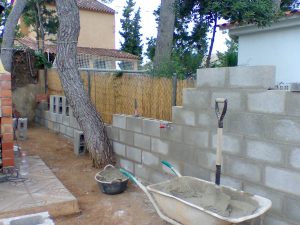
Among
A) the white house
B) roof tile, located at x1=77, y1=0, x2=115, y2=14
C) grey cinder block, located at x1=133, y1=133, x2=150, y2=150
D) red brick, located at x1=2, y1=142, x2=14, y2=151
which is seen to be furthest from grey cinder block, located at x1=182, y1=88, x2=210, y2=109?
roof tile, located at x1=77, y1=0, x2=115, y2=14

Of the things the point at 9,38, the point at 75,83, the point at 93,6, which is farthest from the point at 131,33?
the point at 75,83

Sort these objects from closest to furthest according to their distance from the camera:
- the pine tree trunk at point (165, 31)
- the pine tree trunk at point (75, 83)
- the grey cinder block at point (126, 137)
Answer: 1. the grey cinder block at point (126, 137)
2. the pine tree trunk at point (75, 83)
3. the pine tree trunk at point (165, 31)

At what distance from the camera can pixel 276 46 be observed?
24.6 feet

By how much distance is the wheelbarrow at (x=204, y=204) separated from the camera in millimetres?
3045

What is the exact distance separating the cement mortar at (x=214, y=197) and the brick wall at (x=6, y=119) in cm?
266

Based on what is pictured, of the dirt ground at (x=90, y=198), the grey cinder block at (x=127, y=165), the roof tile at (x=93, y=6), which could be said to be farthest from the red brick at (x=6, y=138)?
the roof tile at (x=93, y=6)

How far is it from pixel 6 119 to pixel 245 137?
354cm

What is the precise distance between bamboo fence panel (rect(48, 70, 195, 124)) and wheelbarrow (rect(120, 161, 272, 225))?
1549 millimetres

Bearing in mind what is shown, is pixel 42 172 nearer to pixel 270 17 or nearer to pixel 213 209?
pixel 213 209

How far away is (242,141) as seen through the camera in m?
3.80

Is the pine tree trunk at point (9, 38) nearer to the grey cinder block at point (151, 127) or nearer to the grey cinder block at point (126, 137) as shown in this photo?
the grey cinder block at point (126, 137)

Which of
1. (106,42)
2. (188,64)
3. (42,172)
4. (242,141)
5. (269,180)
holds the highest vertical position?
(106,42)

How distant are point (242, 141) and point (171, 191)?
3.23 ft

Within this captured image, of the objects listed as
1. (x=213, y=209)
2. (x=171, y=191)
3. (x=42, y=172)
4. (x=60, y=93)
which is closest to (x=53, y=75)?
(x=60, y=93)
